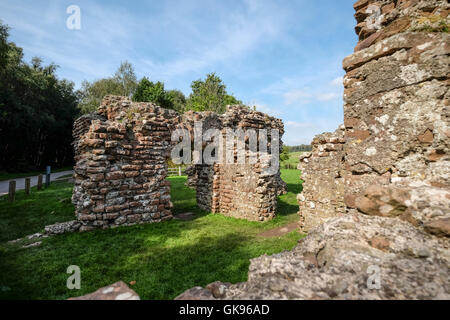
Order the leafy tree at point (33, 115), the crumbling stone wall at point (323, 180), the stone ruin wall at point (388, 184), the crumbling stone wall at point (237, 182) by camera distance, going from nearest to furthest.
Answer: the stone ruin wall at point (388, 184) → the crumbling stone wall at point (323, 180) → the crumbling stone wall at point (237, 182) → the leafy tree at point (33, 115)

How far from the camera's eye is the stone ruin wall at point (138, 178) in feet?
20.1

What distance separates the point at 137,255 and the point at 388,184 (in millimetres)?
4851

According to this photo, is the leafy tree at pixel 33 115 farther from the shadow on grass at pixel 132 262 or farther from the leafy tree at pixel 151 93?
the shadow on grass at pixel 132 262

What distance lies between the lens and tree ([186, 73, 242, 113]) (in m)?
37.2

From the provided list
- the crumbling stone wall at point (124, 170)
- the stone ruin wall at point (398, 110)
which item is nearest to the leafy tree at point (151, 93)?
the crumbling stone wall at point (124, 170)

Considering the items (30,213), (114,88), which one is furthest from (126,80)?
(30,213)

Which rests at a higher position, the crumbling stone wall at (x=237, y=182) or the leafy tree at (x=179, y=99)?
the leafy tree at (x=179, y=99)

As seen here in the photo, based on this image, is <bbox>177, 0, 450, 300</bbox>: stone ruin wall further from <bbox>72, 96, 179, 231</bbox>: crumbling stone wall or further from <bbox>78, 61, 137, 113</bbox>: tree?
<bbox>78, 61, 137, 113</bbox>: tree

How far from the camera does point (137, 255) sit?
15.5ft

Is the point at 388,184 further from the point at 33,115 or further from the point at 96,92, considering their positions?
the point at 96,92

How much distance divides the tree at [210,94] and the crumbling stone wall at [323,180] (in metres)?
32.3
